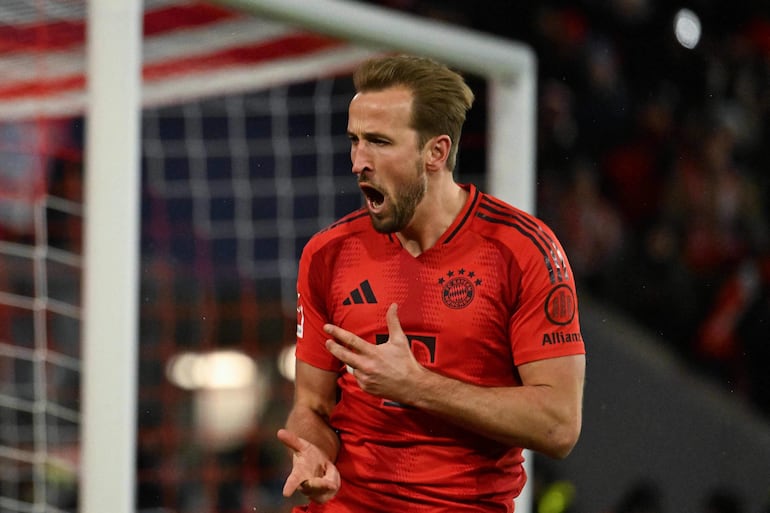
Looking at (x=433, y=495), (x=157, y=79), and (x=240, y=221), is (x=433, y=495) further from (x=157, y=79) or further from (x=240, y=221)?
(x=240, y=221)

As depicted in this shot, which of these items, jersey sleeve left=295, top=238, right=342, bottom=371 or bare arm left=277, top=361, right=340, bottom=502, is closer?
bare arm left=277, top=361, right=340, bottom=502

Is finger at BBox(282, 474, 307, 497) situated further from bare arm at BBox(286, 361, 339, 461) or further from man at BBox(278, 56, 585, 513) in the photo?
bare arm at BBox(286, 361, 339, 461)

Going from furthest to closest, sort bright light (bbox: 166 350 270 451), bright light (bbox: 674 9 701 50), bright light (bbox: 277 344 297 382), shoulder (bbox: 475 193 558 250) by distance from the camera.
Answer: bright light (bbox: 166 350 270 451) → bright light (bbox: 277 344 297 382) → bright light (bbox: 674 9 701 50) → shoulder (bbox: 475 193 558 250)

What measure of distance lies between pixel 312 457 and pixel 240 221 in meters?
6.67

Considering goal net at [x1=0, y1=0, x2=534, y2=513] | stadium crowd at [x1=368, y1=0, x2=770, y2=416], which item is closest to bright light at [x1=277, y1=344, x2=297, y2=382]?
goal net at [x1=0, y1=0, x2=534, y2=513]

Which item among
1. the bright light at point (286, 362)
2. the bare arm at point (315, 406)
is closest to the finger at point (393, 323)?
the bare arm at point (315, 406)

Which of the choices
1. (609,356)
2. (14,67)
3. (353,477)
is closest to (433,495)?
(353,477)

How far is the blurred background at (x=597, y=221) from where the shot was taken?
21.7ft

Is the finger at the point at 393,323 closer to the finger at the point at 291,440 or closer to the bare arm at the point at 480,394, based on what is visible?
the bare arm at the point at 480,394

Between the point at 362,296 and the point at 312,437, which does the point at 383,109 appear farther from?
the point at 312,437

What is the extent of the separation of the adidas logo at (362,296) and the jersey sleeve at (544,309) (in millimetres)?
350

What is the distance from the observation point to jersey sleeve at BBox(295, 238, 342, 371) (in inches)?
109

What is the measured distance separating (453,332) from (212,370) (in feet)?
32.9

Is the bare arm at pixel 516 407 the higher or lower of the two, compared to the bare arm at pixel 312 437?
higher
